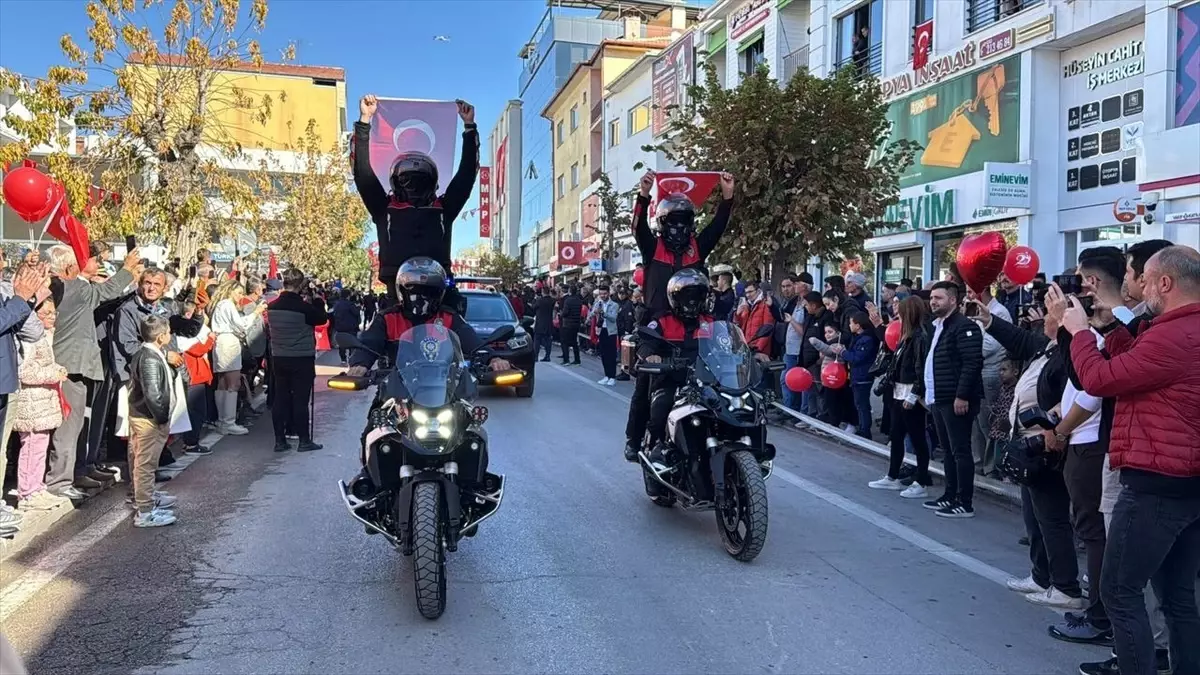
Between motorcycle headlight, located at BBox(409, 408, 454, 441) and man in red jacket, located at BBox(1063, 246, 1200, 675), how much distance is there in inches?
116

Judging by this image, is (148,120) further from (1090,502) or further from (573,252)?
(573,252)

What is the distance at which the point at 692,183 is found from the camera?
12.9 m

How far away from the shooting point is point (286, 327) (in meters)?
9.56

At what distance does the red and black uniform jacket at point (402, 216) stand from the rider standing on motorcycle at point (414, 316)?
36 centimetres

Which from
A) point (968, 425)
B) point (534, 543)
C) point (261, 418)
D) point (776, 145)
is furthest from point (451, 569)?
point (776, 145)

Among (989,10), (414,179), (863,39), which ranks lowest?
(414,179)

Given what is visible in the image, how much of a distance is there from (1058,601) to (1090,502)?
79 centimetres

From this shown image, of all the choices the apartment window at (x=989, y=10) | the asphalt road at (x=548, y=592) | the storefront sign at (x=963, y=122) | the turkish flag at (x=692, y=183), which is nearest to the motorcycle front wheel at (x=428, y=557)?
the asphalt road at (x=548, y=592)

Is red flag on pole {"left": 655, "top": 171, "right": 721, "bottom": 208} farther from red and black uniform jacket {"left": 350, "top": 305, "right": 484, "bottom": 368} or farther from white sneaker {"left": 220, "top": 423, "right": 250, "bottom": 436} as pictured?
red and black uniform jacket {"left": 350, "top": 305, "right": 484, "bottom": 368}

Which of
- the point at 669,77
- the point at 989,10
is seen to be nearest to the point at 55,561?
the point at 989,10

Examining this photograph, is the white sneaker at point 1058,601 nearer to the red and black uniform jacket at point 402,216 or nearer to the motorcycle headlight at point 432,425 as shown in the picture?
the motorcycle headlight at point 432,425

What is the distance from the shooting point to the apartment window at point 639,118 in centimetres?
4012

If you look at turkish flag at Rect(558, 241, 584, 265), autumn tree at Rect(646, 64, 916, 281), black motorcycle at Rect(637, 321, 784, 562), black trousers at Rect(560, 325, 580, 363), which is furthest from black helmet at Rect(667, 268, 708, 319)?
turkish flag at Rect(558, 241, 584, 265)

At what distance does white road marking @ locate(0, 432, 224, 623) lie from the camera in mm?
5008
